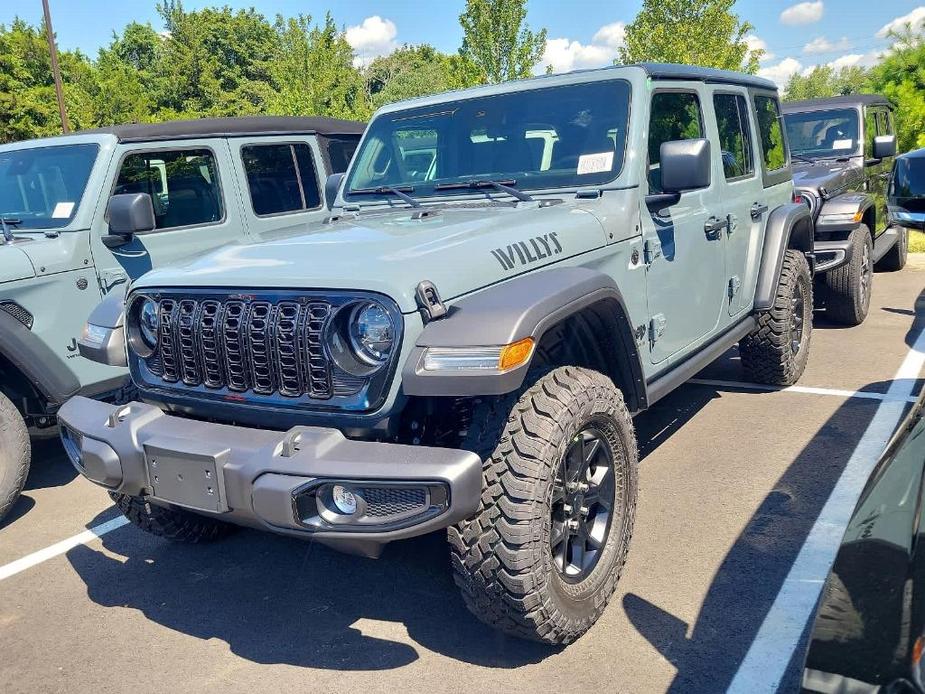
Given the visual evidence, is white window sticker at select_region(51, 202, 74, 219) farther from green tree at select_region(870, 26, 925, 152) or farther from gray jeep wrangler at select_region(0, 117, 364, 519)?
green tree at select_region(870, 26, 925, 152)

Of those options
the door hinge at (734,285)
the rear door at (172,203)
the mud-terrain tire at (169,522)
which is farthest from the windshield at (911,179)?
the rear door at (172,203)

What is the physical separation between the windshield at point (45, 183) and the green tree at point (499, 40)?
40.8 feet

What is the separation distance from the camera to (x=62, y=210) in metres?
4.72

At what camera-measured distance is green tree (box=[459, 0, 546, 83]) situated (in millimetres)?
16188

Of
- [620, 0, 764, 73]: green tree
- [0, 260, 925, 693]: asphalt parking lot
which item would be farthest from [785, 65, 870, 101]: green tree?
[0, 260, 925, 693]: asphalt parking lot

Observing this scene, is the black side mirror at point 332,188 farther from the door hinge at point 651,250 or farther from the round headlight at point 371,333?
the round headlight at point 371,333

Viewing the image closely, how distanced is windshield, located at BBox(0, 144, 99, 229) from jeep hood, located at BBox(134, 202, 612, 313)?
220 cm

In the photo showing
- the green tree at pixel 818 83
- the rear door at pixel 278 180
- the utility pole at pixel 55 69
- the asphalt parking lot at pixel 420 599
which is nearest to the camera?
the asphalt parking lot at pixel 420 599

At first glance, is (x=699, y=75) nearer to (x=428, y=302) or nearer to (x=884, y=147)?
(x=428, y=302)

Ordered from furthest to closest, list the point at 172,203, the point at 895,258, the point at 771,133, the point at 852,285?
1. the point at 895,258
2. the point at 852,285
3. the point at 771,133
4. the point at 172,203

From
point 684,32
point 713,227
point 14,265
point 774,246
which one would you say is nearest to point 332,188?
point 14,265

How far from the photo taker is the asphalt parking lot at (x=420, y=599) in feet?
8.84

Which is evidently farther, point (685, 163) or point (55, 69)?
point (55, 69)

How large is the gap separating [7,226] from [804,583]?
15.2 ft
